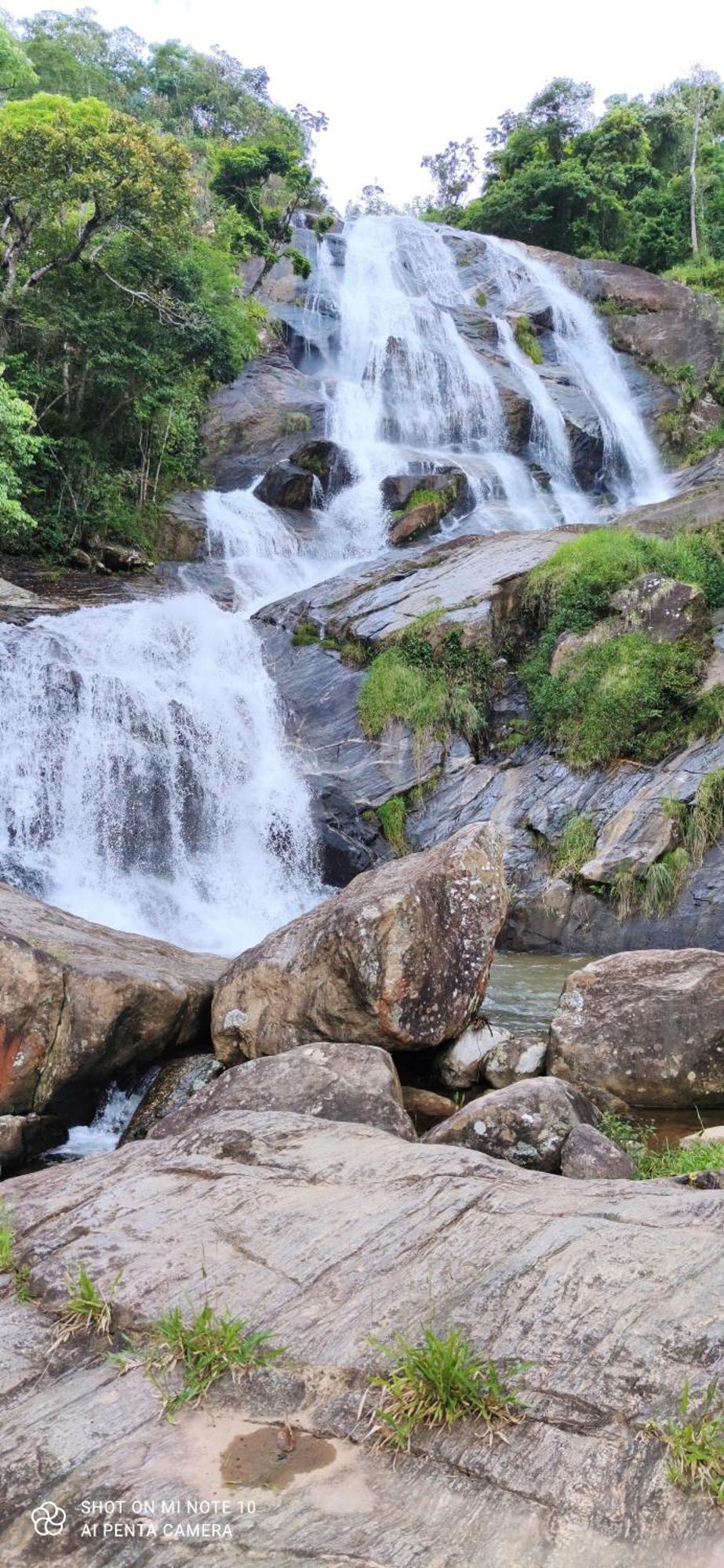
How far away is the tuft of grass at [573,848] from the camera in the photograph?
12.6 metres

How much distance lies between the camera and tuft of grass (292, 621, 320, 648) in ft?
56.8

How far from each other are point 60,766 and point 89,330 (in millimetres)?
10725

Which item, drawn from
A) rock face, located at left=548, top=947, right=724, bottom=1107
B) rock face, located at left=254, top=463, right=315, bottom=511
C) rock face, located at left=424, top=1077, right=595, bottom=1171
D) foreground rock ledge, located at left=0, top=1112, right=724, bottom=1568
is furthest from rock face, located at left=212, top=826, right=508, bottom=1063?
rock face, located at left=254, top=463, right=315, bottom=511

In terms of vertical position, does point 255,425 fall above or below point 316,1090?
above

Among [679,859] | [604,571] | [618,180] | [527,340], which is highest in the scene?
[618,180]

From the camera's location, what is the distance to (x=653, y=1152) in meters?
6.01

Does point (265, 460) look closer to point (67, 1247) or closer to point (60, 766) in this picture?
point (60, 766)

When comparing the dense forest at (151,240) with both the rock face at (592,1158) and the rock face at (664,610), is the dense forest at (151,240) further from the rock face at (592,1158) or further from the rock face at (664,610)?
the rock face at (592,1158)

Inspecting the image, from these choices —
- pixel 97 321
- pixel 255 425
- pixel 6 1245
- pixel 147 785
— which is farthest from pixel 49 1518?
pixel 255 425

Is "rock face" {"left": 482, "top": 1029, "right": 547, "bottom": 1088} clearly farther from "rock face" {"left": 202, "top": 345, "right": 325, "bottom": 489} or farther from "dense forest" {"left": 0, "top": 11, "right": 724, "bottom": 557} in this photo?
"rock face" {"left": 202, "top": 345, "right": 325, "bottom": 489}

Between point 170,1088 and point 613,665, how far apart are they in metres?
9.86

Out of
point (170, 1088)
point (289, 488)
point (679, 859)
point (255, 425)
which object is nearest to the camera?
point (170, 1088)

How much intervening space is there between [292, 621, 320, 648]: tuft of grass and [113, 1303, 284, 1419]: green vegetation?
1491 centimetres

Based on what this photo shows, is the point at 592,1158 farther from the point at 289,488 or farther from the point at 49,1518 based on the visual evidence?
the point at 289,488
